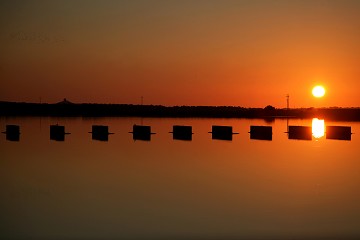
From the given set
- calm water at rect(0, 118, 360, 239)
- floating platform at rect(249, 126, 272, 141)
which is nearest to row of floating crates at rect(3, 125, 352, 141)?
floating platform at rect(249, 126, 272, 141)

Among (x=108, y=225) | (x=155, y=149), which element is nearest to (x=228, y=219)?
(x=108, y=225)

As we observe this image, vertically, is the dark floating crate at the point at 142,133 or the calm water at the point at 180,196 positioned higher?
the dark floating crate at the point at 142,133

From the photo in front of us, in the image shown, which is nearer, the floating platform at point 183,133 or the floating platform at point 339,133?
the floating platform at point 339,133

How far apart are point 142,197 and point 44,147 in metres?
23.7

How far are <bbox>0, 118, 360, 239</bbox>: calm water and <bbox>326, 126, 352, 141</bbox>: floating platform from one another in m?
16.6

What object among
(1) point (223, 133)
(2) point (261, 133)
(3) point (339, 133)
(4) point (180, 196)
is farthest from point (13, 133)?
(4) point (180, 196)

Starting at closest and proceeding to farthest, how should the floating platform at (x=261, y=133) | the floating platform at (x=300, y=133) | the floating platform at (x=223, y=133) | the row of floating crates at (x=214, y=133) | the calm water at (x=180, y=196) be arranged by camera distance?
the calm water at (x=180, y=196), the floating platform at (x=261, y=133), the row of floating crates at (x=214, y=133), the floating platform at (x=223, y=133), the floating platform at (x=300, y=133)

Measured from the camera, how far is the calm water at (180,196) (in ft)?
43.7

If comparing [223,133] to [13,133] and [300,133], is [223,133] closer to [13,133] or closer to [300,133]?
[300,133]

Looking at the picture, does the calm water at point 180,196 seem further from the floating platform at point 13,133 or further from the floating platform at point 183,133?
the floating platform at point 13,133

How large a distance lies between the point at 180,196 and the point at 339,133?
3551cm

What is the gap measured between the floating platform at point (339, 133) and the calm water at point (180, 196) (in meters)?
16.6

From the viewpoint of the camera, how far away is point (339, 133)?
165ft

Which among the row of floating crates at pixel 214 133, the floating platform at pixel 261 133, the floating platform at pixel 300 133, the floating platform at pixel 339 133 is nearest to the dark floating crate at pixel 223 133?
the row of floating crates at pixel 214 133
